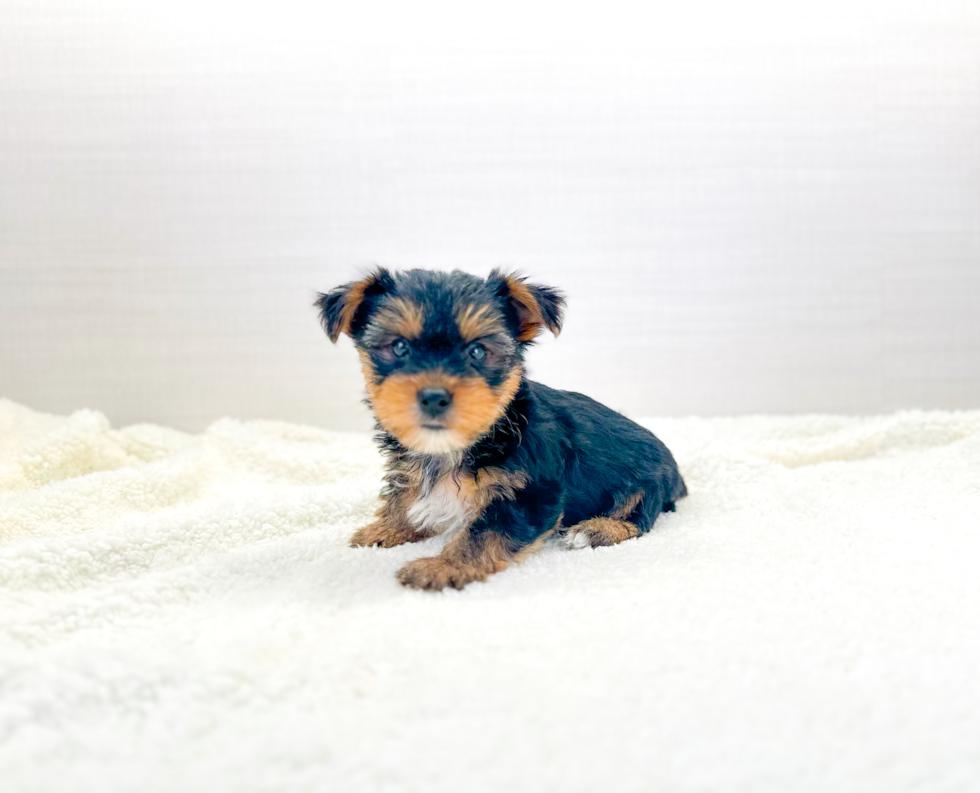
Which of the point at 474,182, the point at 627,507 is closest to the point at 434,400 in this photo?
the point at 627,507

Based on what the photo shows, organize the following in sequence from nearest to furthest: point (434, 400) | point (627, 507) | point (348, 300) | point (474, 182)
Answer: point (434, 400)
point (348, 300)
point (627, 507)
point (474, 182)

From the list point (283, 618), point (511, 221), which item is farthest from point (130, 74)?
point (283, 618)

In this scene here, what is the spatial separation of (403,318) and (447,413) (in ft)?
0.96

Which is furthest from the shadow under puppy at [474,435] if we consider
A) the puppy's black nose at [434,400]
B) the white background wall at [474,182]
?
the white background wall at [474,182]

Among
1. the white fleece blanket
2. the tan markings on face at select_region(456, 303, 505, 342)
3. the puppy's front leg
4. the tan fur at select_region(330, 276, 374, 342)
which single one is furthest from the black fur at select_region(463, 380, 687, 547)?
the tan fur at select_region(330, 276, 374, 342)

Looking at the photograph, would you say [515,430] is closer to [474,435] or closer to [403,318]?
[474,435]

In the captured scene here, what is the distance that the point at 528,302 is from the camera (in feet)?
7.25

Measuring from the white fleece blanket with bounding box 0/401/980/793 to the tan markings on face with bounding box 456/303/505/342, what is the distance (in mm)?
606

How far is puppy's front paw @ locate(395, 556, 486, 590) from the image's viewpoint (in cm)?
196

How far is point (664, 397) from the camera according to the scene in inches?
176

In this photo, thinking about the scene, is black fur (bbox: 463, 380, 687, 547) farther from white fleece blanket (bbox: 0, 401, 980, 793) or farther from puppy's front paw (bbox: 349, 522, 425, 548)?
puppy's front paw (bbox: 349, 522, 425, 548)

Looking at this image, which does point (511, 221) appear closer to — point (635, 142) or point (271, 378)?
point (635, 142)

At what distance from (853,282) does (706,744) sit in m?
3.80

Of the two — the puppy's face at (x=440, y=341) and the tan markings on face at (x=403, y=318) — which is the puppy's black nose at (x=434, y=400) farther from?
the tan markings on face at (x=403, y=318)
